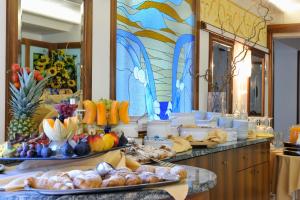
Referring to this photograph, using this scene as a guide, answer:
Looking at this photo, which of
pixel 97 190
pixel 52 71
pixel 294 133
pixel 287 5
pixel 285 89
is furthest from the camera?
pixel 285 89

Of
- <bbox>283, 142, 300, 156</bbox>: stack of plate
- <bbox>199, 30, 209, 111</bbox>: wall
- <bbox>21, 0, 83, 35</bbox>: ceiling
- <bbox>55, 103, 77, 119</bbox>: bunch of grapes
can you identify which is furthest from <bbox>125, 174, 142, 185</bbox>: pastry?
<bbox>283, 142, 300, 156</bbox>: stack of plate

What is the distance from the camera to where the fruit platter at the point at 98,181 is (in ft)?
5.41

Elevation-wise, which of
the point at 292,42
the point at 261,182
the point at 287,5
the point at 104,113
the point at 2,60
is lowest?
the point at 261,182

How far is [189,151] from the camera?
134 inches

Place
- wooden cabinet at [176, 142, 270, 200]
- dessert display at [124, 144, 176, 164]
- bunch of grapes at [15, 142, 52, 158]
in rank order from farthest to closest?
wooden cabinet at [176, 142, 270, 200]
dessert display at [124, 144, 176, 164]
bunch of grapes at [15, 142, 52, 158]

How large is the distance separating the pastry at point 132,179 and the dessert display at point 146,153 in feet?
2.51

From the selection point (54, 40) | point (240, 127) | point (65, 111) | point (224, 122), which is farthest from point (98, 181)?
point (240, 127)

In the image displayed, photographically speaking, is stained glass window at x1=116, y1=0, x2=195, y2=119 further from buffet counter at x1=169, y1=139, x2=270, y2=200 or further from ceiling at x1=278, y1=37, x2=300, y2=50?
ceiling at x1=278, y1=37, x2=300, y2=50

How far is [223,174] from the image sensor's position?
12.5 feet

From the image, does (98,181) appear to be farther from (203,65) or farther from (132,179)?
(203,65)

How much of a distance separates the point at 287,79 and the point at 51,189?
935cm

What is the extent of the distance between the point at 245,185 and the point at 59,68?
213 centimetres

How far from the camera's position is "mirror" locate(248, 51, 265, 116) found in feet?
22.3

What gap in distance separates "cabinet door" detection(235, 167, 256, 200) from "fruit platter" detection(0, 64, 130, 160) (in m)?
1.78
